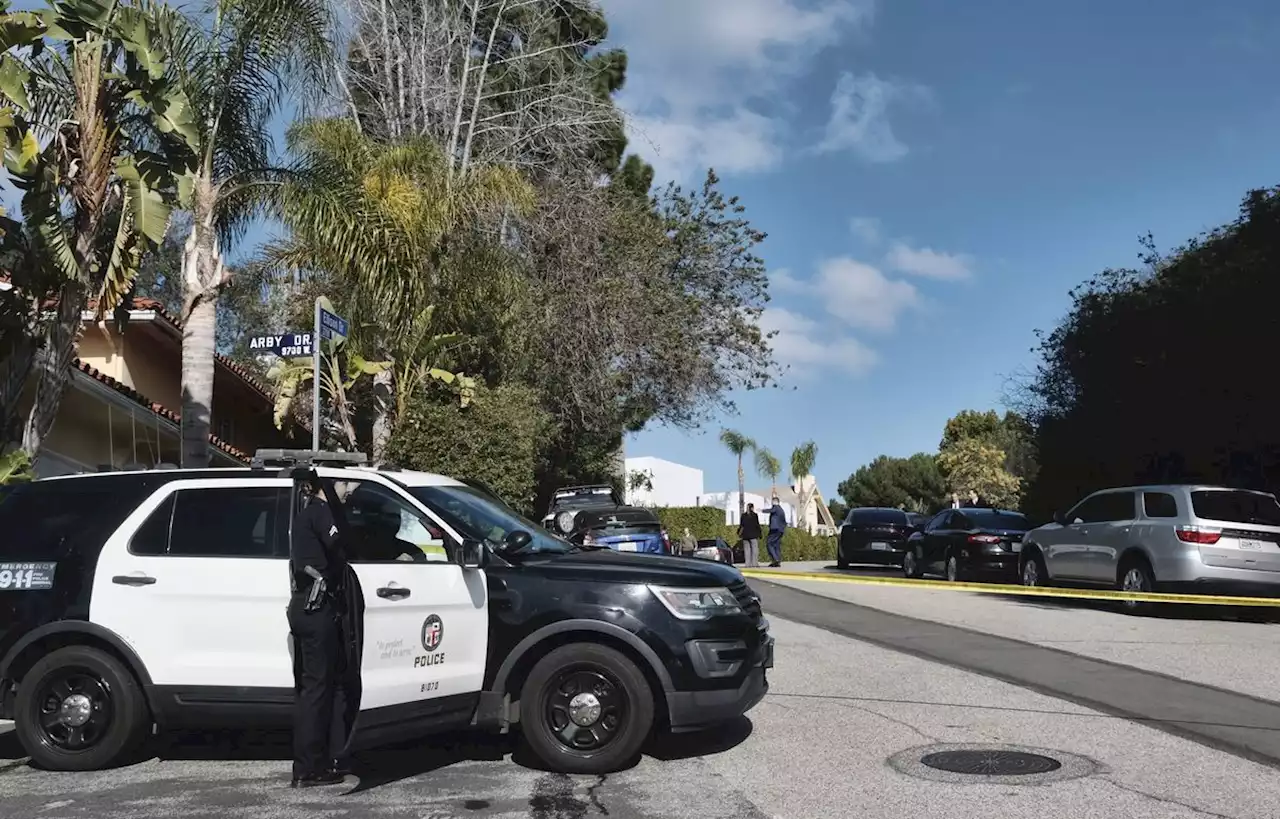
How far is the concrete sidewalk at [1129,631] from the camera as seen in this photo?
10320 millimetres

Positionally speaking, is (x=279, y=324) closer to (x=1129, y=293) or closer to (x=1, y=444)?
(x=1, y=444)

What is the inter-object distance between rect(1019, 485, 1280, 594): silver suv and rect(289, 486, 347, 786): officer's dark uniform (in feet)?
37.4

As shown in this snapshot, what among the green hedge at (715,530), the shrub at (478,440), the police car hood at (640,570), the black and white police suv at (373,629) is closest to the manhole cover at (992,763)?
the black and white police suv at (373,629)

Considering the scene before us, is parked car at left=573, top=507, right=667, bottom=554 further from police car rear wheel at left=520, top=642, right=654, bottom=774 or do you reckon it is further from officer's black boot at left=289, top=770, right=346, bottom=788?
officer's black boot at left=289, top=770, right=346, bottom=788

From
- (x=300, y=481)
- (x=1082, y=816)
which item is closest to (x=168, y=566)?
(x=300, y=481)

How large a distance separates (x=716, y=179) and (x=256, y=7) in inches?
1005

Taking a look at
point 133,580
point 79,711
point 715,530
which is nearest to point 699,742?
point 133,580

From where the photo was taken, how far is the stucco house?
1606 centimetres

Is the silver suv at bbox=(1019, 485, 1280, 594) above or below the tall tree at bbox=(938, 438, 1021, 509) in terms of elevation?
below

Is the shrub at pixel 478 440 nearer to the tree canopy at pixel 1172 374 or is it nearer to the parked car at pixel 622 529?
the parked car at pixel 622 529

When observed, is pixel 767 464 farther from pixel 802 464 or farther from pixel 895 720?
pixel 895 720

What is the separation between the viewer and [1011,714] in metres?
8.21

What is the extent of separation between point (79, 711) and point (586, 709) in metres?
2.97

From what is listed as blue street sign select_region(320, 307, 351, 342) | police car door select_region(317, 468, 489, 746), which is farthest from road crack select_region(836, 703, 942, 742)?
blue street sign select_region(320, 307, 351, 342)
